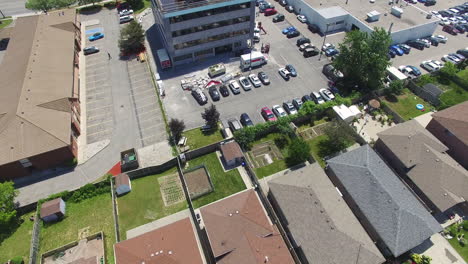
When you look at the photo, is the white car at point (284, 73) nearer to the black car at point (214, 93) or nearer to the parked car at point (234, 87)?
the parked car at point (234, 87)

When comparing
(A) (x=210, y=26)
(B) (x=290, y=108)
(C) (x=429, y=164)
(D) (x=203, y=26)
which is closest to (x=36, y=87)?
(D) (x=203, y=26)

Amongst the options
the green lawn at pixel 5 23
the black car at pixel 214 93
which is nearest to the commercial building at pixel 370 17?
the black car at pixel 214 93

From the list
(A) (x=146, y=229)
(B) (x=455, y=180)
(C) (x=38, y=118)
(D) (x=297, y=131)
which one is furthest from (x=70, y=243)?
(B) (x=455, y=180)

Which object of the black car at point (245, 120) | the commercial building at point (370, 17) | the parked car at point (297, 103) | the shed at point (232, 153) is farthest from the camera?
the commercial building at point (370, 17)

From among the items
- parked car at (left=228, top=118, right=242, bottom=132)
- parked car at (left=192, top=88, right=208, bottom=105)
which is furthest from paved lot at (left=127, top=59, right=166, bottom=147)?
parked car at (left=228, top=118, right=242, bottom=132)

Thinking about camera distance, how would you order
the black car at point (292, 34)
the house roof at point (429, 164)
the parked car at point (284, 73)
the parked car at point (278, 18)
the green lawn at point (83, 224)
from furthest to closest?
the parked car at point (278, 18)
the black car at point (292, 34)
the parked car at point (284, 73)
the house roof at point (429, 164)
the green lawn at point (83, 224)

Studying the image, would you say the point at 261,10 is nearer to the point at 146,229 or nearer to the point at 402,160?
the point at 402,160
